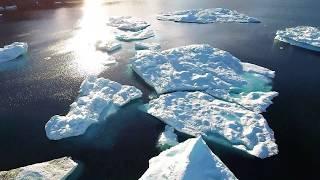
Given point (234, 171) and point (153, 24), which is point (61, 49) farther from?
point (234, 171)

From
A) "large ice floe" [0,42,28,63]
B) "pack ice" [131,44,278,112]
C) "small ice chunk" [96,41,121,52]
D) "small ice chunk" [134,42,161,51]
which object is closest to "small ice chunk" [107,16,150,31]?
"small ice chunk" [96,41,121,52]

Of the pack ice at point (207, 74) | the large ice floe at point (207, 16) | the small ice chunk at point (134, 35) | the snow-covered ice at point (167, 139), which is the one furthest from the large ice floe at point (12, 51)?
the large ice floe at point (207, 16)

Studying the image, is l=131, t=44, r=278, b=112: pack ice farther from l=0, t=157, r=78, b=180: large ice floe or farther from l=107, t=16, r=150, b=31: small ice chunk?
l=107, t=16, r=150, b=31: small ice chunk

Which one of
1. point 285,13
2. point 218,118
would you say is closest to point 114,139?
point 218,118

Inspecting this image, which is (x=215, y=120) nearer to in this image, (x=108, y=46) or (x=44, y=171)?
(x=44, y=171)

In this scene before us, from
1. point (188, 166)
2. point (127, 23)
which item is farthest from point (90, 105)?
point (127, 23)

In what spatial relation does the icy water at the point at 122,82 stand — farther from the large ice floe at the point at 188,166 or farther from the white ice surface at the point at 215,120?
the large ice floe at the point at 188,166
